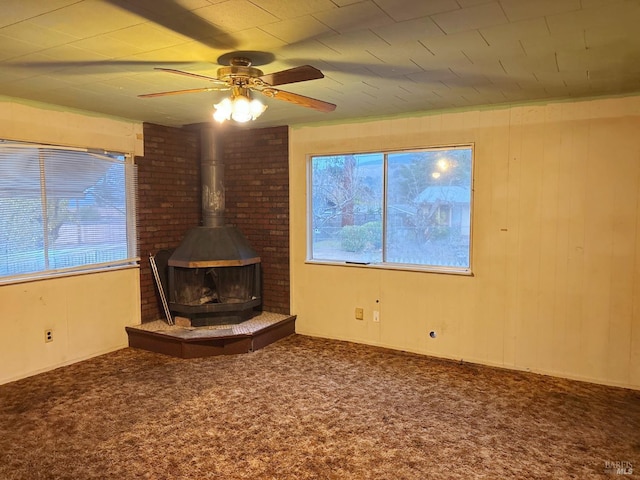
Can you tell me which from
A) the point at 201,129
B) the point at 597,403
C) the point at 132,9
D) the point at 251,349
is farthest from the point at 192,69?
the point at 597,403

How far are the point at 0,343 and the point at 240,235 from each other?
7.56 ft

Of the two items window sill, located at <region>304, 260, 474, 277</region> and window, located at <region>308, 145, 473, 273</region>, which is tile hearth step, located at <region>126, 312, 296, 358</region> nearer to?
window sill, located at <region>304, 260, 474, 277</region>

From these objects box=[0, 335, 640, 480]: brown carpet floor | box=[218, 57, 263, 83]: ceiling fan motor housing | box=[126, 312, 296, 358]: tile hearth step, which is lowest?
box=[0, 335, 640, 480]: brown carpet floor

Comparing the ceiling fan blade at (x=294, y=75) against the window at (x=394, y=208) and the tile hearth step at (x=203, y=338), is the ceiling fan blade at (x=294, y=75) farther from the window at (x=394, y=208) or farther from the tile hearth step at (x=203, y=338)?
the tile hearth step at (x=203, y=338)

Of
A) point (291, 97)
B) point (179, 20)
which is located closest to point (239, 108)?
point (291, 97)

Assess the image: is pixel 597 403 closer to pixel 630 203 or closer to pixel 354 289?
pixel 630 203

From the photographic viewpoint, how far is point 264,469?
2371mm

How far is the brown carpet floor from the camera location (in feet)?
7.87

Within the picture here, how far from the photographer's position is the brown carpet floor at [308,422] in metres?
2.40

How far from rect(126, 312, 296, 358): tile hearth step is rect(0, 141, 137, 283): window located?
77 cm

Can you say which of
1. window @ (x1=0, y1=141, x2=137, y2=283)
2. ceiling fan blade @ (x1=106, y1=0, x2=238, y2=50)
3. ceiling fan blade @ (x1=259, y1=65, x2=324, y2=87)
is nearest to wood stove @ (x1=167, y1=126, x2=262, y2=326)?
window @ (x1=0, y1=141, x2=137, y2=283)

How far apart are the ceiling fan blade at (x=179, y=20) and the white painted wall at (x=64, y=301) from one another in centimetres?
220

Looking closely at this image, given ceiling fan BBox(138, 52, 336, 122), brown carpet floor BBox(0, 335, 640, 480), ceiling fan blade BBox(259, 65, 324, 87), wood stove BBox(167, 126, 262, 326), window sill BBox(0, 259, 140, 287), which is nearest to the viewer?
ceiling fan blade BBox(259, 65, 324, 87)

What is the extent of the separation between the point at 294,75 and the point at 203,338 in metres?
2.68
